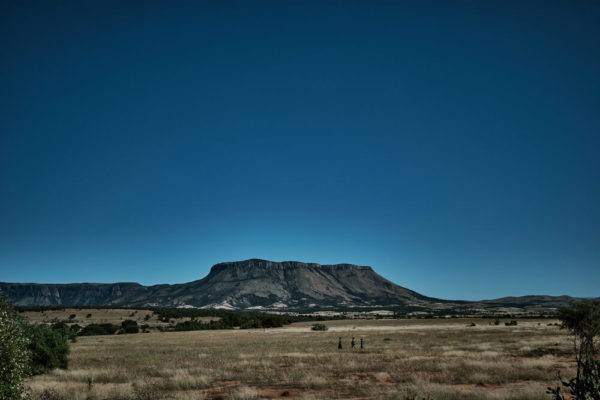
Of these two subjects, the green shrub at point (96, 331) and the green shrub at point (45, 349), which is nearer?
the green shrub at point (45, 349)

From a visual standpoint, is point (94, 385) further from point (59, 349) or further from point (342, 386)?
point (342, 386)

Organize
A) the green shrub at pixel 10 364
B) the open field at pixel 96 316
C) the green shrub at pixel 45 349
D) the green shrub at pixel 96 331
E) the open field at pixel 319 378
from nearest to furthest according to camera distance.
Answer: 1. the green shrub at pixel 10 364
2. the open field at pixel 319 378
3. the green shrub at pixel 45 349
4. the green shrub at pixel 96 331
5. the open field at pixel 96 316

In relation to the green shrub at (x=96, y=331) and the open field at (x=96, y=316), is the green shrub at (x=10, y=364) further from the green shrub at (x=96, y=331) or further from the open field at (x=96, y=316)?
the open field at (x=96, y=316)

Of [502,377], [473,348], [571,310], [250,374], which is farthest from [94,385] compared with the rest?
[473,348]

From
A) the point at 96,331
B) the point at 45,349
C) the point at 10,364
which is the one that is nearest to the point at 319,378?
the point at 10,364

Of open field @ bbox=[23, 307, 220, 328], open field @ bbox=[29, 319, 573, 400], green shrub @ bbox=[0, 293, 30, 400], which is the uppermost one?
green shrub @ bbox=[0, 293, 30, 400]

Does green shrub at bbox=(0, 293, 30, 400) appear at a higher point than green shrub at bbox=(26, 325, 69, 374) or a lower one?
higher

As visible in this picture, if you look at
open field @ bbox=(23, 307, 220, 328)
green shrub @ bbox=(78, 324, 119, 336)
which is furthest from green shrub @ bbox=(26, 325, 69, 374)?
open field @ bbox=(23, 307, 220, 328)

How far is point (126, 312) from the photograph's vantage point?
117562 mm

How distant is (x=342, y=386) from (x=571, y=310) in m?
10.4

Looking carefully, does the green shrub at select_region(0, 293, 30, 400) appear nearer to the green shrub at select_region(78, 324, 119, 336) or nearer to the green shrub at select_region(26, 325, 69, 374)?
the green shrub at select_region(26, 325, 69, 374)

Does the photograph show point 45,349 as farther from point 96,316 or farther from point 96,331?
point 96,316

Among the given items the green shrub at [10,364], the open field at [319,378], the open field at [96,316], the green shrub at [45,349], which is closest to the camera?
the green shrub at [10,364]

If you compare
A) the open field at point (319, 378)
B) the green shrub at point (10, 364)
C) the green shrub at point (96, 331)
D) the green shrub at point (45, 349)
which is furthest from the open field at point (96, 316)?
the green shrub at point (10, 364)
